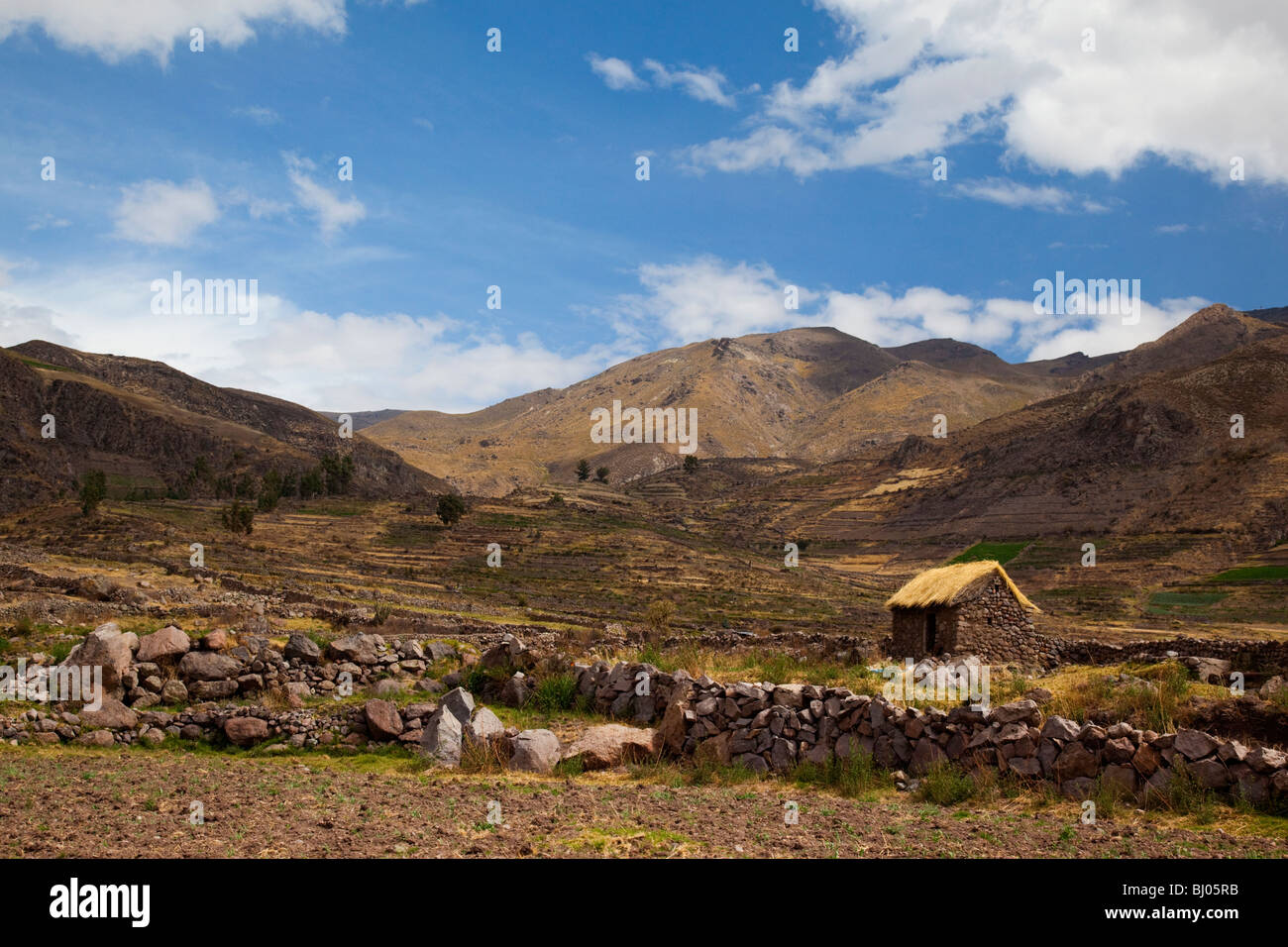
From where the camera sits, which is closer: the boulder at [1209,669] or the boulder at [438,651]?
the boulder at [1209,669]

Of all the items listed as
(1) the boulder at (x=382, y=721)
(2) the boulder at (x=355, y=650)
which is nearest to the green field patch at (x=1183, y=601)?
(2) the boulder at (x=355, y=650)

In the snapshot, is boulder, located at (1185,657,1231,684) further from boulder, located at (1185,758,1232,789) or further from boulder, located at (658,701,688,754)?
boulder, located at (658,701,688,754)

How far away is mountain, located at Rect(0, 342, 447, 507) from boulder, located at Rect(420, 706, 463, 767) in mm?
106614

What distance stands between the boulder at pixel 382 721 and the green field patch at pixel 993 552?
78.5 metres

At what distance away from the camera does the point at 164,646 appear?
16266mm

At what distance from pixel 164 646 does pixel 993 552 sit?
84.1 m

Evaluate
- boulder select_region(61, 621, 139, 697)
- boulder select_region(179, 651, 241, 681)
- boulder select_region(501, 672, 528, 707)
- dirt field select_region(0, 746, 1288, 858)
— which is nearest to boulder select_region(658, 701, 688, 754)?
dirt field select_region(0, 746, 1288, 858)

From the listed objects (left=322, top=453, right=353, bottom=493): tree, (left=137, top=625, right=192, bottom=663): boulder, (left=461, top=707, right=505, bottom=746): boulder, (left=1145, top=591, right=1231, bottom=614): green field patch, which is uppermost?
(left=322, top=453, right=353, bottom=493): tree

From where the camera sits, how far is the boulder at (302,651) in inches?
664

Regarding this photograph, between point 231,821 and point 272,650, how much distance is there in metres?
9.04

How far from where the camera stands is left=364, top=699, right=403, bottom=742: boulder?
45.9 ft

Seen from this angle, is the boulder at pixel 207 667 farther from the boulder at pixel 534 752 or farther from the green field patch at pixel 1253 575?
the green field patch at pixel 1253 575
